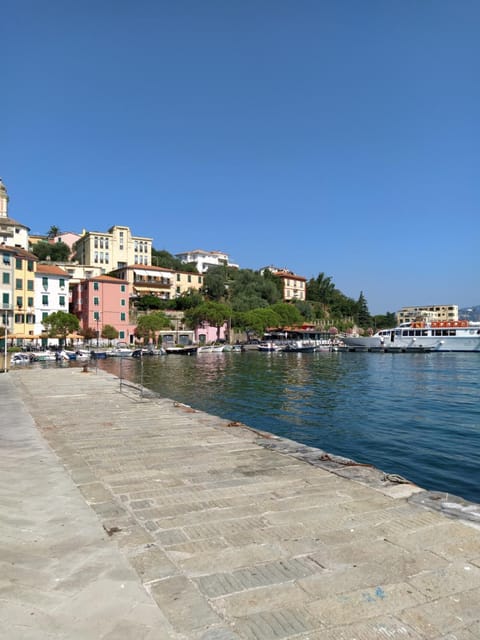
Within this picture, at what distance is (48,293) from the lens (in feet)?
230

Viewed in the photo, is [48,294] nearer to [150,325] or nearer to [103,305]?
[103,305]

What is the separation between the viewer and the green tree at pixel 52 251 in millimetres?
94438

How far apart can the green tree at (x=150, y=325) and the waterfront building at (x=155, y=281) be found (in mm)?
8655

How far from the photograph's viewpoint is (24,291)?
215 feet

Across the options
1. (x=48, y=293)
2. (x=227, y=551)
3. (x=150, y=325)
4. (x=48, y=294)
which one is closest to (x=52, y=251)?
(x=48, y=293)

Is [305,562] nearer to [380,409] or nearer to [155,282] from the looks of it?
[380,409]

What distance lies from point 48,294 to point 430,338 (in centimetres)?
6561

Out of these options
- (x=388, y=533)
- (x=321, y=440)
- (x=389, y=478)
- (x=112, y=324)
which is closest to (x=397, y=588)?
(x=388, y=533)

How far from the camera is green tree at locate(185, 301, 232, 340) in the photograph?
3233 inches

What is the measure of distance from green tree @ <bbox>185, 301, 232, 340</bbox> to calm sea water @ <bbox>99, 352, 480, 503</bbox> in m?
40.0

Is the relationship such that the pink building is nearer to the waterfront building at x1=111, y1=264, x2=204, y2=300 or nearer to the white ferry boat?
the waterfront building at x1=111, y1=264, x2=204, y2=300

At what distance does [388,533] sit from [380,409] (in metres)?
18.8

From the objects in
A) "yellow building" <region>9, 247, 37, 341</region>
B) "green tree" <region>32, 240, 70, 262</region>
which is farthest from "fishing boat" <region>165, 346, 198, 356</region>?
"green tree" <region>32, 240, 70, 262</region>

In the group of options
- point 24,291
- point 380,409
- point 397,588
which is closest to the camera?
point 397,588
